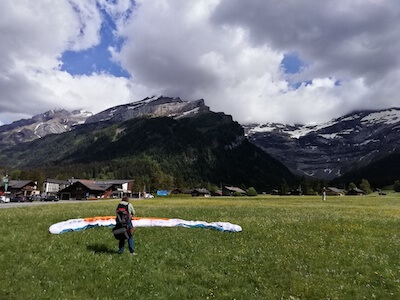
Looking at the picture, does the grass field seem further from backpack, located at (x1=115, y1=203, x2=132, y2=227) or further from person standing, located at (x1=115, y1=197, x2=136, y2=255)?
backpack, located at (x1=115, y1=203, x2=132, y2=227)

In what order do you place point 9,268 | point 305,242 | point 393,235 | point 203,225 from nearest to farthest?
point 9,268, point 305,242, point 393,235, point 203,225

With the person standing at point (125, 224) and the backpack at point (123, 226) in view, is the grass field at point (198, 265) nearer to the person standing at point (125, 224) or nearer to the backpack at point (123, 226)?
the person standing at point (125, 224)

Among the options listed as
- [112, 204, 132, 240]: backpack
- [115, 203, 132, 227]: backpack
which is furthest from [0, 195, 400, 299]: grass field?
[115, 203, 132, 227]: backpack

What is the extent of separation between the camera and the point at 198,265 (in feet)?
67.6

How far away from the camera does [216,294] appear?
16969mm


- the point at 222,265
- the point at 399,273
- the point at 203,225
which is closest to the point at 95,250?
the point at 222,265

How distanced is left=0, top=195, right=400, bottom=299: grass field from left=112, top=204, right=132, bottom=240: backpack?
3.76 feet

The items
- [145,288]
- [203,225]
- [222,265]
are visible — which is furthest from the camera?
[203,225]

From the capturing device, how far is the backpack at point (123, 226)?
71.4 ft

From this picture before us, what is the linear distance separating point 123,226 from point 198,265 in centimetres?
494

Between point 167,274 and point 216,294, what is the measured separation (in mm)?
3232

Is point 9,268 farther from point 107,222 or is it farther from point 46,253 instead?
point 107,222

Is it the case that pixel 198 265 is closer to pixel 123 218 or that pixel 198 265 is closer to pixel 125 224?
pixel 125 224

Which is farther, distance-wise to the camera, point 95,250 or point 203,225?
point 203,225
